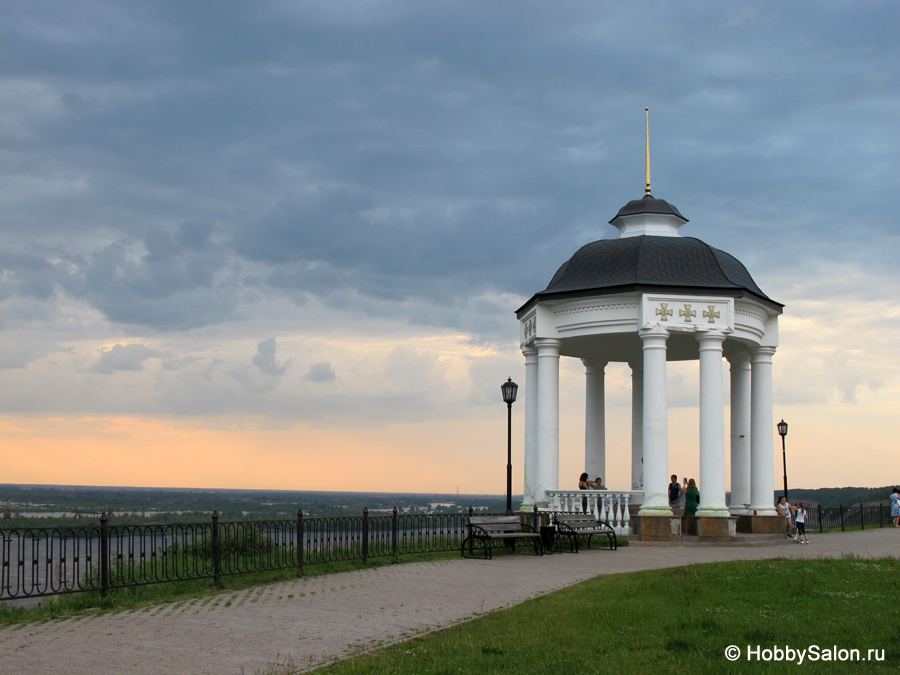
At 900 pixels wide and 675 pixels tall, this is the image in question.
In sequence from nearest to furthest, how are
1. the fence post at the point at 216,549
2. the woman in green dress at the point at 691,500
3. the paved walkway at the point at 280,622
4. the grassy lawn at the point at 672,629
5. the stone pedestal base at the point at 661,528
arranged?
the grassy lawn at the point at 672,629 < the paved walkway at the point at 280,622 < the fence post at the point at 216,549 < the stone pedestal base at the point at 661,528 < the woman in green dress at the point at 691,500

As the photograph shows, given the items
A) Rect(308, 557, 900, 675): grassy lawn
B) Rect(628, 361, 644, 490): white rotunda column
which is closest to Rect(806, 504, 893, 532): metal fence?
Rect(628, 361, 644, 490): white rotunda column

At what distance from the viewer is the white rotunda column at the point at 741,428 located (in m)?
25.6

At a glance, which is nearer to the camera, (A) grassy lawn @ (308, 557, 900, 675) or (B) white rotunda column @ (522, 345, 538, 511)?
(A) grassy lawn @ (308, 557, 900, 675)

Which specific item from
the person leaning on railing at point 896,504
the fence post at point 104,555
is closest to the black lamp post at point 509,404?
the fence post at point 104,555

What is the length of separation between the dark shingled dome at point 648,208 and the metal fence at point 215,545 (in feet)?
36.2

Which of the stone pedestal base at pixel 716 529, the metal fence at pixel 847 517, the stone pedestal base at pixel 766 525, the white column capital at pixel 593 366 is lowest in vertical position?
the metal fence at pixel 847 517

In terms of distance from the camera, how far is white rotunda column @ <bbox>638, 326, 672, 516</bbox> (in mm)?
20922

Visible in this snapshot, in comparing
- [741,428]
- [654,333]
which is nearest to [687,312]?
[654,333]

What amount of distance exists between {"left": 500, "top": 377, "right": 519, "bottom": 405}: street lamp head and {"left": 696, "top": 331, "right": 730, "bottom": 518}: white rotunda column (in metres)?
4.69

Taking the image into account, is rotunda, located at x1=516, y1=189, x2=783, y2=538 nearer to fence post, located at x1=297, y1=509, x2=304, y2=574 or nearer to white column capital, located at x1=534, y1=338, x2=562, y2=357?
white column capital, located at x1=534, y1=338, x2=562, y2=357

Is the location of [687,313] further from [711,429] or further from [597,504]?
[597,504]

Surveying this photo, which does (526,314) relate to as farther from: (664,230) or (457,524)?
(457,524)

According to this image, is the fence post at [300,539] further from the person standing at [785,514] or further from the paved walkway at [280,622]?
the person standing at [785,514]

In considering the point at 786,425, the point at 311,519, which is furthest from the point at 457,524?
the point at 786,425
